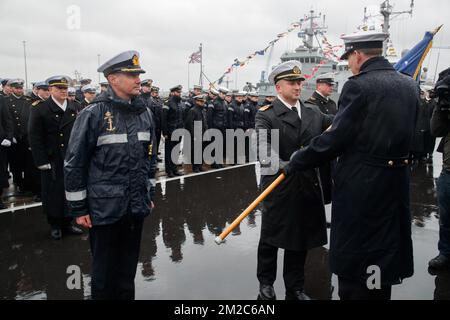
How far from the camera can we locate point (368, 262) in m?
2.61

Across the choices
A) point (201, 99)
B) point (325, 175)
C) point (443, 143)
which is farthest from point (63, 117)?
point (201, 99)

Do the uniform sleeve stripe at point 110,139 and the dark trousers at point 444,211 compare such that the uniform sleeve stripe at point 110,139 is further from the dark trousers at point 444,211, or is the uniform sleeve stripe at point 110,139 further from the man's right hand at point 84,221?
the dark trousers at point 444,211

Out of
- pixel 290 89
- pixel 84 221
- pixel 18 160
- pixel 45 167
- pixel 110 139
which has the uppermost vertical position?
pixel 290 89

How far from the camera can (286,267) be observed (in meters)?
3.66

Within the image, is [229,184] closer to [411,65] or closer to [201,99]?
[201,99]

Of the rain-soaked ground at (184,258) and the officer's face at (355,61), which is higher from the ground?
the officer's face at (355,61)

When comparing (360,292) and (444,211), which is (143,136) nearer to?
(360,292)

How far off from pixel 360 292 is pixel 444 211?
7.35ft

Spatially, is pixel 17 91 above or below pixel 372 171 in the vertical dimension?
above

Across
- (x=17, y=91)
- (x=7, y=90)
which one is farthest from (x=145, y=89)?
(x=7, y=90)

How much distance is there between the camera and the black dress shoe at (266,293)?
3598 mm

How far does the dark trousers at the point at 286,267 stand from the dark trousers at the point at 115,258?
1.19 metres

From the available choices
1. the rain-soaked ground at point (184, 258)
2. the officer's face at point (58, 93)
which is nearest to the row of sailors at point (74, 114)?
the officer's face at point (58, 93)
